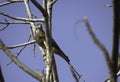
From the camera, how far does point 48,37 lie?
1865 mm

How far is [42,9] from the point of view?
5.69 feet

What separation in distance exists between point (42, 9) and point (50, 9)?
821 millimetres

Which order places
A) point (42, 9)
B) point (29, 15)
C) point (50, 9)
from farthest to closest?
point (29, 15), point (50, 9), point (42, 9)

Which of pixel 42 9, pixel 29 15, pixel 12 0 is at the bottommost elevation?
pixel 29 15

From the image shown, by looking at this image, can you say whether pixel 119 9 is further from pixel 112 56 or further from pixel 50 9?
pixel 50 9

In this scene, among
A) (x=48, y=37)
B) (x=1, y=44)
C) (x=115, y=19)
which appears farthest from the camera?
(x=48, y=37)

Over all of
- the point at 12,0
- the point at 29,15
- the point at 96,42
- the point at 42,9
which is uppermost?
the point at 96,42

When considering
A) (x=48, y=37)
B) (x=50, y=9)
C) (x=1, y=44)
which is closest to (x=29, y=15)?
(x=50, y=9)

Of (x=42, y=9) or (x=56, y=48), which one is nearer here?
(x=42, y=9)

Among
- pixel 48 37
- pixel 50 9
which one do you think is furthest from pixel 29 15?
pixel 48 37

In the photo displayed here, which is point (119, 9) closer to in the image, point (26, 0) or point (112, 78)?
point (112, 78)

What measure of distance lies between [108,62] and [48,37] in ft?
3.58

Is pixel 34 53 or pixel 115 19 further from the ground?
pixel 115 19

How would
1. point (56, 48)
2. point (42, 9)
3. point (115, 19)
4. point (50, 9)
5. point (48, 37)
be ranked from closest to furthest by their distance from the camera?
1. point (115, 19)
2. point (42, 9)
3. point (48, 37)
4. point (50, 9)
5. point (56, 48)
